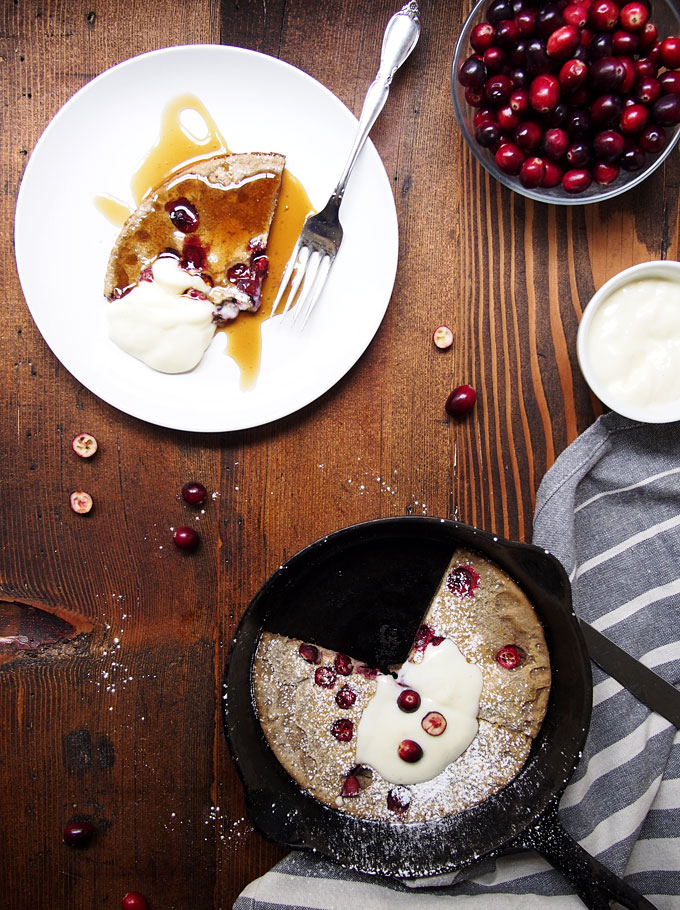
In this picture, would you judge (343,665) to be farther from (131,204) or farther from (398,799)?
(131,204)

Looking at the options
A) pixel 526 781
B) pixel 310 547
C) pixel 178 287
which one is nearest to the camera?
pixel 310 547

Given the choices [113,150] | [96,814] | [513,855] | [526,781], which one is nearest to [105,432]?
[113,150]

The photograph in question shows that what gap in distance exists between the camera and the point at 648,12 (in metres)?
1.85

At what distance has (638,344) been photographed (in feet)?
6.45

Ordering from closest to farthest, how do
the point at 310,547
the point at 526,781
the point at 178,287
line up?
the point at 310,547, the point at 526,781, the point at 178,287

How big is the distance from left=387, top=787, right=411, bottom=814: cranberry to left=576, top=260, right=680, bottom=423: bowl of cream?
1296 mm

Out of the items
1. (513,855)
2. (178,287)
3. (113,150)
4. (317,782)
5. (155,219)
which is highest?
(113,150)

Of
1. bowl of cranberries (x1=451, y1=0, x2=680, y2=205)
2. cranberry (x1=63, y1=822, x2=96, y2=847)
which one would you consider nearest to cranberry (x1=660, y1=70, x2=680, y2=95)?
bowl of cranberries (x1=451, y1=0, x2=680, y2=205)

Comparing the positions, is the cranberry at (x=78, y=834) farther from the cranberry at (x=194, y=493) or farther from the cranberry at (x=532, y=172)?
the cranberry at (x=532, y=172)

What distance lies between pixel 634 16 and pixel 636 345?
89cm

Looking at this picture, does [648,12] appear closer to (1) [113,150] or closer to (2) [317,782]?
(1) [113,150]

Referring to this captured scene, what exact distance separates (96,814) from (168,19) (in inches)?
98.5

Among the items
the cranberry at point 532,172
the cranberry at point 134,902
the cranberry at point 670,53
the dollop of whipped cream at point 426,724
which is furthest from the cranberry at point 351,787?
the cranberry at point 670,53

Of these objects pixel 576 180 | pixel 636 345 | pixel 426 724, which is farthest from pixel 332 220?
pixel 426 724
